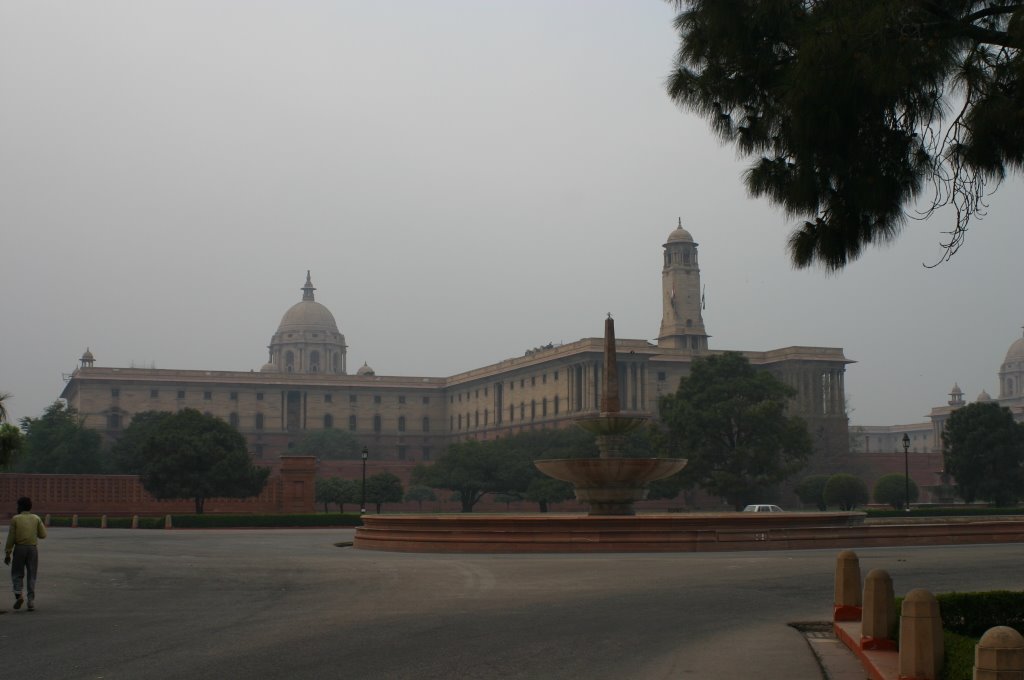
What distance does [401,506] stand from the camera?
Answer: 87.8m

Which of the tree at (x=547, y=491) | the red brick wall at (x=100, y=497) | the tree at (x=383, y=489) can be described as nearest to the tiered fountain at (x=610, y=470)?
the red brick wall at (x=100, y=497)

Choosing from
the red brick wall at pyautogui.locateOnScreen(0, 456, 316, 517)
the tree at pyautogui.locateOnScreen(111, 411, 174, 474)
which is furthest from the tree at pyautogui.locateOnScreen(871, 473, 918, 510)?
the tree at pyautogui.locateOnScreen(111, 411, 174, 474)

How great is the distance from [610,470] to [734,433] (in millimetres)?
41789

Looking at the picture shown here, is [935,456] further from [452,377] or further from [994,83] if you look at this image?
[994,83]

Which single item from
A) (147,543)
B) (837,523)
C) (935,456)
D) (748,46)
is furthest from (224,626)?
(935,456)

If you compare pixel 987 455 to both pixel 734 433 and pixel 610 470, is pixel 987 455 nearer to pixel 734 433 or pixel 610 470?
pixel 734 433

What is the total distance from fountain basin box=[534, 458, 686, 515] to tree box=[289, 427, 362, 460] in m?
97.2

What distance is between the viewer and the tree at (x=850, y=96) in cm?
966

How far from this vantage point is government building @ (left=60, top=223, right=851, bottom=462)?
375ft

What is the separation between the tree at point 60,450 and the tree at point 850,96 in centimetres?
7407

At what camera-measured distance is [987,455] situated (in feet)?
224

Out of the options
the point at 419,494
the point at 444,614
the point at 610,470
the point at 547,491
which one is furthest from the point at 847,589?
the point at 419,494

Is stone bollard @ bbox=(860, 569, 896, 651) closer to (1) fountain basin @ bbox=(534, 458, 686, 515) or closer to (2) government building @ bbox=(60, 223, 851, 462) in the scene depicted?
(1) fountain basin @ bbox=(534, 458, 686, 515)

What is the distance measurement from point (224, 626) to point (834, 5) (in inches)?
342
